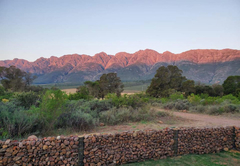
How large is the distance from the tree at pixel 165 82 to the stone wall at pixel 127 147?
2428 centimetres

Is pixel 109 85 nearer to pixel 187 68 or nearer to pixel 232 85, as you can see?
pixel 232 85

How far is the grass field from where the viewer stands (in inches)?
224

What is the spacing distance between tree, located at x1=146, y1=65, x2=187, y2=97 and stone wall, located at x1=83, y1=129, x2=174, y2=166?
2428cm

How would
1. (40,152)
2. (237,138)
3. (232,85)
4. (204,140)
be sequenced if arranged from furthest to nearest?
(232,85)
(237,138)
(204,140)
(40,152)

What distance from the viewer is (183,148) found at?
6508 mm

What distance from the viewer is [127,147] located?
5.77 meters

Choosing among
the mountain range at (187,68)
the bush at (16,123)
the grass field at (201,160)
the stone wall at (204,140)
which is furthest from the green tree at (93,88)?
the mountain range at (187,68)

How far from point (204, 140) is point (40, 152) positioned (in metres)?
5.92

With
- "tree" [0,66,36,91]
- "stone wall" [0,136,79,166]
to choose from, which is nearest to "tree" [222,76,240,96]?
"stone wall" [0,136,79,166]

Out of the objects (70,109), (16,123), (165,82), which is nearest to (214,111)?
(70,109)

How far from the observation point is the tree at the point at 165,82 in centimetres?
3097

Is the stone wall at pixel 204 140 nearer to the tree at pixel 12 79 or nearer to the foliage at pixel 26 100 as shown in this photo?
the foliage at pixel 26 100

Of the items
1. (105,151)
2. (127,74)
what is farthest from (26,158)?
(127,74)

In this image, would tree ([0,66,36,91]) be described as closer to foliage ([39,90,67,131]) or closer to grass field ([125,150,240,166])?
foliage ([39,90,67,131])
